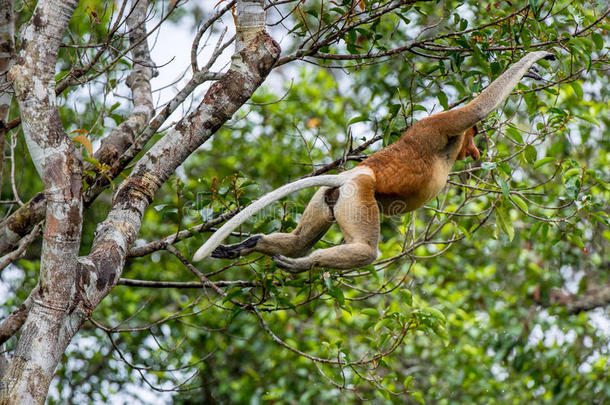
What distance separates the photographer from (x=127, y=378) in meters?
6.67

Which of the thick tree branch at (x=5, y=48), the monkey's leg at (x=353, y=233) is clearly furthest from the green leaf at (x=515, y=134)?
the thick tree branch at (x=5, y=48)

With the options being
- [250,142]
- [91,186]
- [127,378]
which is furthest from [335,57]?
Answer: [127,378]

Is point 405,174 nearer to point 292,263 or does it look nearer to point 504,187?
point 504,187

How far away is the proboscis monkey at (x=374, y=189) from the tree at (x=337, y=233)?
17 centimetres

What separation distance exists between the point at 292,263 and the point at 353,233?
362 millimetres

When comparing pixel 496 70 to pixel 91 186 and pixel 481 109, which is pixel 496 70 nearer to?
pixel 481 109

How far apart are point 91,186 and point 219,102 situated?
2.34ft

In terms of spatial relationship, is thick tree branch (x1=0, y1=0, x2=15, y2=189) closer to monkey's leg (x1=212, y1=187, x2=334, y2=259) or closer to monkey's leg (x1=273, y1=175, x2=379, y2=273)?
monkey's leg (x1=212, y1=187, x2=334, y2=259)

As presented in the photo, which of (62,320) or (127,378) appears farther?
(127,378)

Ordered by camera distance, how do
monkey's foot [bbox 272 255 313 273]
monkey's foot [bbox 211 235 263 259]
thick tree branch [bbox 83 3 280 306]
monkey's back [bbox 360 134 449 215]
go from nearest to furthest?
thick tree branch [bbox 83 3 280 306], monkey's foot [bbox 272 255 313 273], monkey's foot [bbox 211 235 263 259], monkey's back [bbox 360 134 449 215]

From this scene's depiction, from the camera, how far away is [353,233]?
3.27 meters

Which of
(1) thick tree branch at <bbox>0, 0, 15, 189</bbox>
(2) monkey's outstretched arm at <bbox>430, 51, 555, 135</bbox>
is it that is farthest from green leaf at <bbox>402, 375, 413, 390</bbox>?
(1) thick tree branch at <bbox>0, 0, 15, 189</bbox>

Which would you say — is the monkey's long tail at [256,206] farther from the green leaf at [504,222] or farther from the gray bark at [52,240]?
the green leaf at [504,222]

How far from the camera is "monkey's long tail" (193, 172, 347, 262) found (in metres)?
2.64
